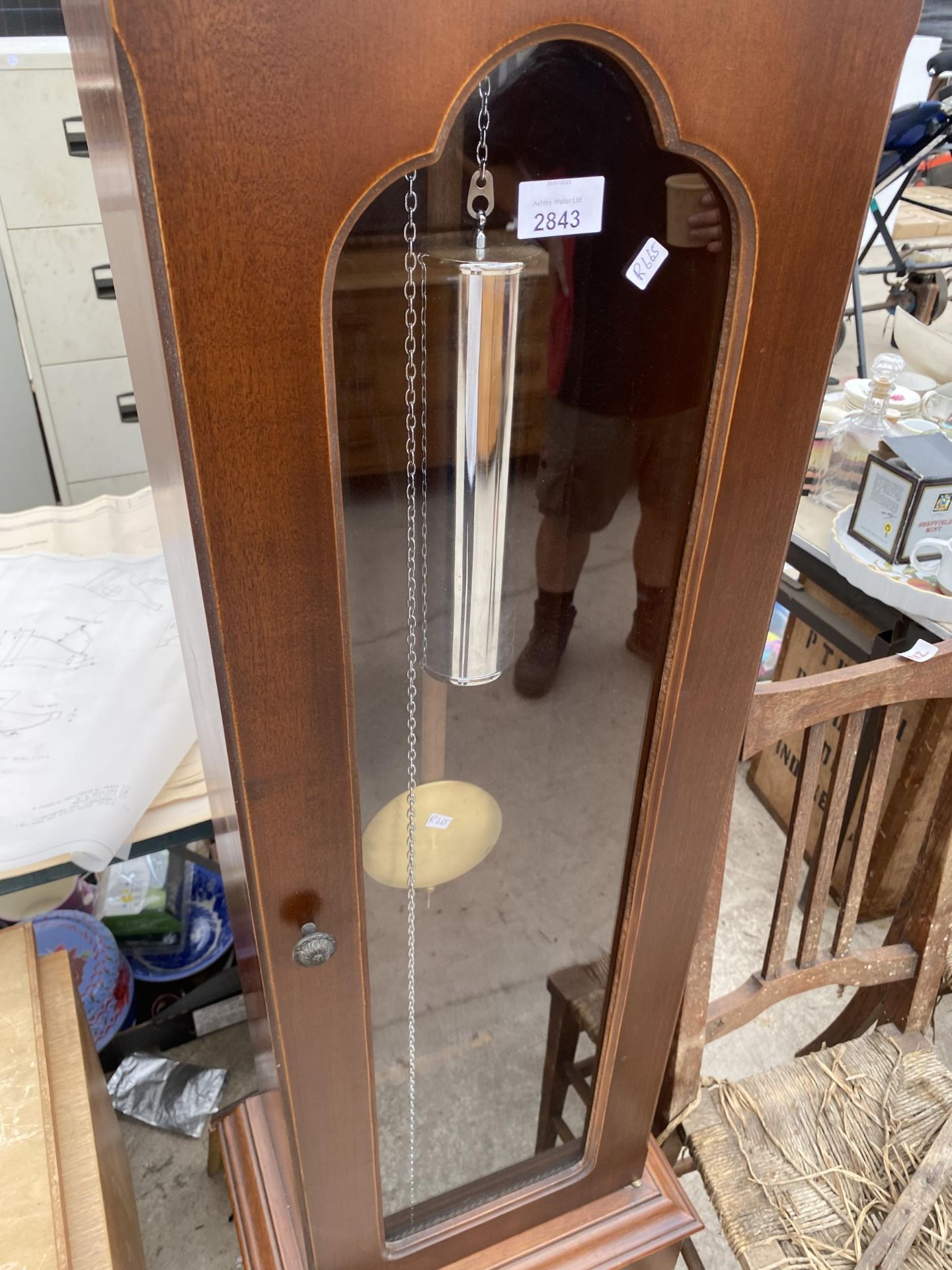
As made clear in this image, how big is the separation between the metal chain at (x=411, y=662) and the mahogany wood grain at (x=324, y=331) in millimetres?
58

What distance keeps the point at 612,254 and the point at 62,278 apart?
4.56 feet

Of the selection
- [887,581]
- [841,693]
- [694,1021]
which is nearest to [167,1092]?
[694,1021]

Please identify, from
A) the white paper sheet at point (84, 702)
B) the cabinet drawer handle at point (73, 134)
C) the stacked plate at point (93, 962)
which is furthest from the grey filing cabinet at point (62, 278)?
the stacked plate at point (93, 962)

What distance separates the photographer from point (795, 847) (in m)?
0.76

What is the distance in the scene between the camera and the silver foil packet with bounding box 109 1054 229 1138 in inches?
46.0

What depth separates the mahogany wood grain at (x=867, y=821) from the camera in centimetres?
76

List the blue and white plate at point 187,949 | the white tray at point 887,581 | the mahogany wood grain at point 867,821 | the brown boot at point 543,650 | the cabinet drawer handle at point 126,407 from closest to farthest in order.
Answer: the brown boot at point 543,650 < the mahogany wood grain at point 867,821 < the white tray at point 887,581 < the blue and white plate at point 187,949 < the cabinet drawer handle at point 126,407

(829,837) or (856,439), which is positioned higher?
(856,439)

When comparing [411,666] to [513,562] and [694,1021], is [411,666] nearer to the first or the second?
[513,562]

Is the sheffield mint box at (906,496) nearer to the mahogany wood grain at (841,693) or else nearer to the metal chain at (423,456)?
the mahogany wood grain at (841,693)

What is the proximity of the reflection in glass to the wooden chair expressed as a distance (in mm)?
84

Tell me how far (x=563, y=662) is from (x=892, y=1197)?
0.58 meters

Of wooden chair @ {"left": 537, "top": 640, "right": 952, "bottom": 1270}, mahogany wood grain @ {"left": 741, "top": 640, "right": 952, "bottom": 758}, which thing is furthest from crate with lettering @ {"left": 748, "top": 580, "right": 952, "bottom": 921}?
mahogany wood grain @ {"left": 741, "top": 640, "right": 952, "bottom": 758}

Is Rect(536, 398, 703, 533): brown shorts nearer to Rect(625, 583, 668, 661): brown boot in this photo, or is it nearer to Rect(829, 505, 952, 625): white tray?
Rect(625, 583, 668, 661): brown boot
